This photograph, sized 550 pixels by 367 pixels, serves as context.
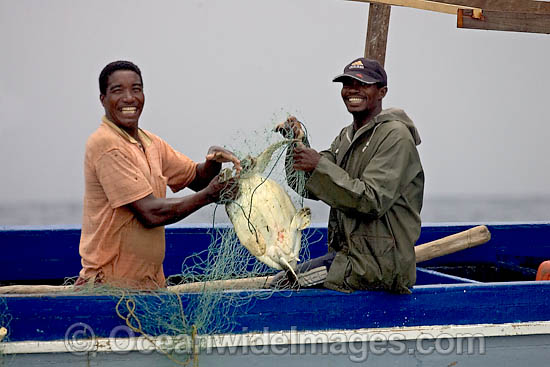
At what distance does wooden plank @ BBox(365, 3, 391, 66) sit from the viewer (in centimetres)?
580

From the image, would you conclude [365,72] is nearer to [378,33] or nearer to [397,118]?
[397,118]

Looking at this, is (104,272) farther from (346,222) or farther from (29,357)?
(346,222)

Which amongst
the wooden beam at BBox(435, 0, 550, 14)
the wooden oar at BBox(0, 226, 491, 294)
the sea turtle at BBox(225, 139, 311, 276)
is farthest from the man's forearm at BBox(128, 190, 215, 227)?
the wooden beam at BBox(435, 0, 550, 14)

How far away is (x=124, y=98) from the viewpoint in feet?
14.7

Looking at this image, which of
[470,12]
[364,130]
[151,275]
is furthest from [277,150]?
[470,12]

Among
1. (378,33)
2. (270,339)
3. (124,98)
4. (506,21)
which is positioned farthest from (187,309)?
(506,21)

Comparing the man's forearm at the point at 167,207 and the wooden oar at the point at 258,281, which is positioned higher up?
the man's forearm at the point at 167,207

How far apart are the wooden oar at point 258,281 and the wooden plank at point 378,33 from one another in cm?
140

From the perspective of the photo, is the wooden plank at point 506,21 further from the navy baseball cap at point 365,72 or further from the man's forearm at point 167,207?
the man's forearm at point 167,207

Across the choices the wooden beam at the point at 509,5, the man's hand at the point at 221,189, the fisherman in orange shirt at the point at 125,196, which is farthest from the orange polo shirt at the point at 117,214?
the wooden beam at the point at 509,5

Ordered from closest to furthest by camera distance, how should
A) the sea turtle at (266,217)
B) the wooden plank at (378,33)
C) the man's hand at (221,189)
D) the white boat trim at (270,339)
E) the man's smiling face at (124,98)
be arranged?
the white boat trim at (270,339), the man's hand at (221,189), the sea turtle at (266,217), the man's smiling face at (124,98), the wooden plank at (378,33)

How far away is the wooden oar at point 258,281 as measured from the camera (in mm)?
4496

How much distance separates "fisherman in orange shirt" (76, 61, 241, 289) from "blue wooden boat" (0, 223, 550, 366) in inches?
15.6

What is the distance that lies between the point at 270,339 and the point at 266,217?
0.66m
